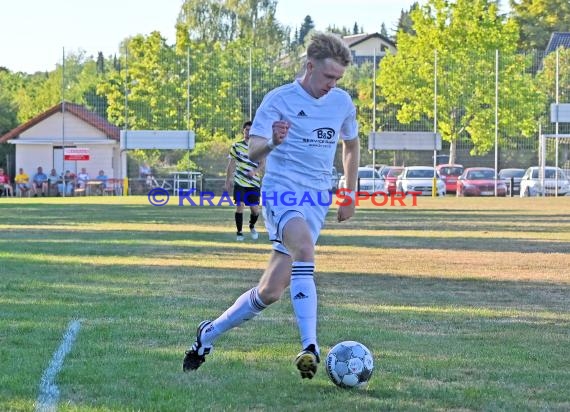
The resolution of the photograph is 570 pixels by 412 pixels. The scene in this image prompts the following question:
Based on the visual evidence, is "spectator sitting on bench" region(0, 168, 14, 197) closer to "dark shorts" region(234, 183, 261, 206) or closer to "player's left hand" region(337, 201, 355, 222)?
"dark shorts" region(234, 183, 261, 206)

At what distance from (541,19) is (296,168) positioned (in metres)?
100

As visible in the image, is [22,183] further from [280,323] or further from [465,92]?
[280,323]

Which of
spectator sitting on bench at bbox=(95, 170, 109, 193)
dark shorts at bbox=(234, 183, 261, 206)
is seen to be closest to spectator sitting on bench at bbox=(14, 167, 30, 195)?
spectator sitting on bench at bbox=(95, 170, 109, 193)

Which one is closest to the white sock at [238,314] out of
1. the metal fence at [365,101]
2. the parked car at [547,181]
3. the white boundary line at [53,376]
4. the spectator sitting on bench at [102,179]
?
the white boundary line at [53,376]

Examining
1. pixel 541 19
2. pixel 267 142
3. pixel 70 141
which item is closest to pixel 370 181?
pixel 70 141

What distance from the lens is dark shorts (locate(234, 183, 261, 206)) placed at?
18.7m

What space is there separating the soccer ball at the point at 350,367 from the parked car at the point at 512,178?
42221 millimetres

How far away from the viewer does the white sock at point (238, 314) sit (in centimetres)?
662

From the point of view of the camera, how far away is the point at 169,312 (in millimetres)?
9461

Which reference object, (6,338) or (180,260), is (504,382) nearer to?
(6,338)

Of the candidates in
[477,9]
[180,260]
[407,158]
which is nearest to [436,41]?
[477,9]

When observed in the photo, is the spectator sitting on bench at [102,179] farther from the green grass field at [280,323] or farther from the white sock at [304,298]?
the white sock at [304,298]

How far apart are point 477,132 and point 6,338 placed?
41.2 m

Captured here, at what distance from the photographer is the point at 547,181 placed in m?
46.5
